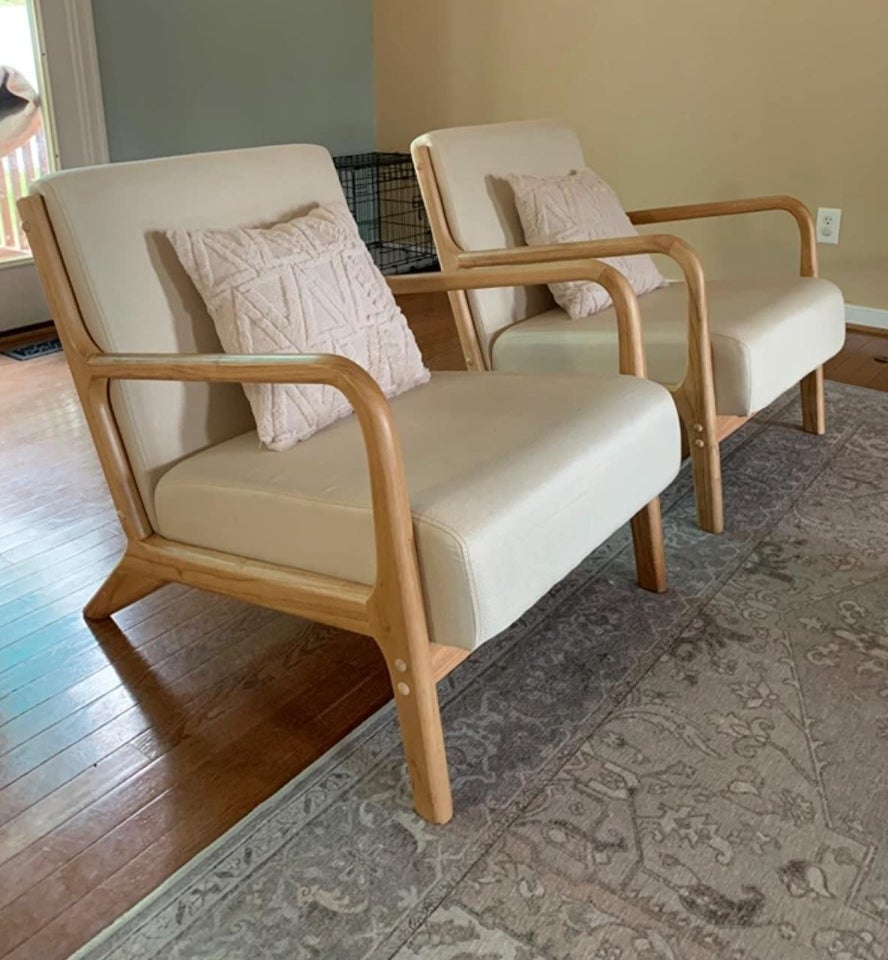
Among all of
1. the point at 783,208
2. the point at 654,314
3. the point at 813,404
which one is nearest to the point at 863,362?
the point at 813,404

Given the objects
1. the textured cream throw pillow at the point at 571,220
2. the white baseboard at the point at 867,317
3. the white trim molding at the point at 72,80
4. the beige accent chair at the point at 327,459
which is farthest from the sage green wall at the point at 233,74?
the white baseboard at the point at 867,317

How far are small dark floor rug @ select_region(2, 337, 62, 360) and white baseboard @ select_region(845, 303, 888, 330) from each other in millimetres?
2692

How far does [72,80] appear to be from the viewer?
331 cm

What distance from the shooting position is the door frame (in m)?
3.23

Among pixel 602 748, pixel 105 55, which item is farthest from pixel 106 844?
pixel 105 55

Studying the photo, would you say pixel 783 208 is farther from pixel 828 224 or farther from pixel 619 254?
pixel 828 224

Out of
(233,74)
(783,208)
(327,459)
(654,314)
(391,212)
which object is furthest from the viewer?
(391,212)

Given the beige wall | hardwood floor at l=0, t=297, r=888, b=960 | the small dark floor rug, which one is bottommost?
hardwood floor at l=0, t=297, r=888, b=960

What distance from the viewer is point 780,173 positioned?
11.0 feet

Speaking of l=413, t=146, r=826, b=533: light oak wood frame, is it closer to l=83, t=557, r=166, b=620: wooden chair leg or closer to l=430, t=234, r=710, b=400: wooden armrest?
l=430, t=234, r=710, b=400: wooden armrest

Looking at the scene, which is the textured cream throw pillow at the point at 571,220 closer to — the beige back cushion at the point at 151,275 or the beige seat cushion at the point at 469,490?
the beige seat cushion at the point at 469,490

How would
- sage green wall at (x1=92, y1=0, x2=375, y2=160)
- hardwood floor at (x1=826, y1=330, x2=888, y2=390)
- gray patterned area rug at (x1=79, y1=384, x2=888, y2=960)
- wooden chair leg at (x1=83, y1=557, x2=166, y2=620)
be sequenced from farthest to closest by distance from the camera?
1. sage green wall at (x1=92, y1=0, x2=375, y2=160)
2. hardwood floor at (x1=826, y1=330, x2=888, y2=390)
3. wooden chair leg at (x1=83, y1=557, x2=166, y2=620)
4. gray patterned area rug at (x1=79, y1=384, x2=888, y2=960)

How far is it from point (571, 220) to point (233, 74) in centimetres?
229

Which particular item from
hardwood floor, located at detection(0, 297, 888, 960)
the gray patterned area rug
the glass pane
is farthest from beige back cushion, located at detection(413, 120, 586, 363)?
the glass pane
